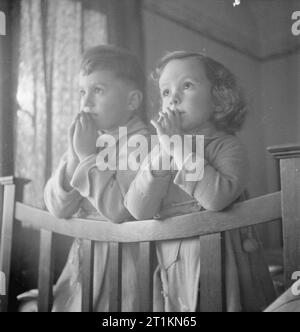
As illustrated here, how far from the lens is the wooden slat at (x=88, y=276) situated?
1.29 metres

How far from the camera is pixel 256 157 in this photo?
115cm

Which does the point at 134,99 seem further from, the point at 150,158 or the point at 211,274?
the point at 211,274

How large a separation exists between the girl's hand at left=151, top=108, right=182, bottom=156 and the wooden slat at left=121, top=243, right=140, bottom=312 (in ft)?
0.89

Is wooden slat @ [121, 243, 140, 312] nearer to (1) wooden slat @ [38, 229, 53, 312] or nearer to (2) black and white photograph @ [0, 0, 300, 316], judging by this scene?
(2) black and white photograph @ [0, 0, 300, 316]

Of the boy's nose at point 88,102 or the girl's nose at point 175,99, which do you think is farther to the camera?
the boy's nose at point 88,102

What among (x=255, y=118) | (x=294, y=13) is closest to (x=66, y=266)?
(x=255, y=118)

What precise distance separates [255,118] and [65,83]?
0.57m

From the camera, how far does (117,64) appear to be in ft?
4.40

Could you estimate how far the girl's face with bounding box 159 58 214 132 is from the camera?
3.98 feet

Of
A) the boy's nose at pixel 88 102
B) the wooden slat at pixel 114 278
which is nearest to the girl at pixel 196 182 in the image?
the wooden slat at pixel 114 278
